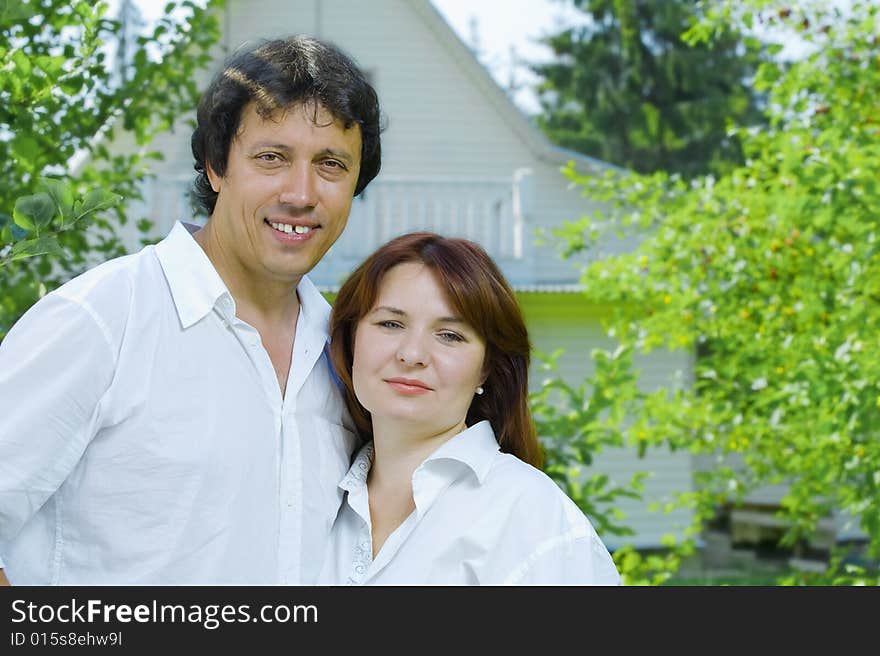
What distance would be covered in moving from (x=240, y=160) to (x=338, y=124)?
0.74 feet

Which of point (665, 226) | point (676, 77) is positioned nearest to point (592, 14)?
point (676, 77)

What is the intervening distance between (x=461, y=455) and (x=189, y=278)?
69 centimetres

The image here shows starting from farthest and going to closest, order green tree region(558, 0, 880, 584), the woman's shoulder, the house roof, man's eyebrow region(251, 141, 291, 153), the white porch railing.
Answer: the house roof → the white porch railing → green tree region(558, 0, 880, 584) → man's eyebrow region(251, 141, 291, 153) → the woman's shoulder

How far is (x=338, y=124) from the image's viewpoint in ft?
7.93

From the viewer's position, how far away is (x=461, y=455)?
241 cm

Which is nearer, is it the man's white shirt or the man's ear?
the man's white shirt

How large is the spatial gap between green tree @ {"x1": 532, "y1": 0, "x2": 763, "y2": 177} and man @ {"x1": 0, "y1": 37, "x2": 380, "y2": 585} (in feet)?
72.6

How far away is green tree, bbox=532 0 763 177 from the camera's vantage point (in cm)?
2411

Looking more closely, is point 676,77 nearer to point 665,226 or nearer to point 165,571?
point 665,226

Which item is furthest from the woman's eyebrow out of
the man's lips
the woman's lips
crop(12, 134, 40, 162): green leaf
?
crop(12, 134, 40, 162): green leaf

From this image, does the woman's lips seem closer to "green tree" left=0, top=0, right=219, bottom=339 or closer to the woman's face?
the woman's face

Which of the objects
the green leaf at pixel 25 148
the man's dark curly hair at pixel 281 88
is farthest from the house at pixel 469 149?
the man's dark curly hair at pixel 281 88

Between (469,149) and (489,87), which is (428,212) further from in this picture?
(489,87)

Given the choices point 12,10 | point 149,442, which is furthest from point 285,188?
point 12,10
